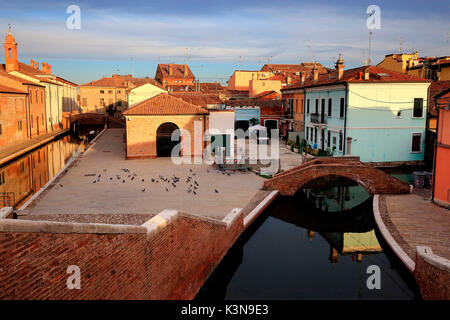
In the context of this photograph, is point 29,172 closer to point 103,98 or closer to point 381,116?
point 381,116

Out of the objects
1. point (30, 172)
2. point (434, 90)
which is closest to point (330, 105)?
point (434, 90)

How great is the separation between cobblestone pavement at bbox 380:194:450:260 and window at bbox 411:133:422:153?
1027 centimetres

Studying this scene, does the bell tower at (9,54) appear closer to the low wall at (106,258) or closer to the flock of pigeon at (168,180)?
the flock of pigeon at (168,180)

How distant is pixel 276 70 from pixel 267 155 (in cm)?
4495

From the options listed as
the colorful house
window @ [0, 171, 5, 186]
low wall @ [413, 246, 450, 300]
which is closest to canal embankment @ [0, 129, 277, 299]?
window @ [0, 171, 5, 186]

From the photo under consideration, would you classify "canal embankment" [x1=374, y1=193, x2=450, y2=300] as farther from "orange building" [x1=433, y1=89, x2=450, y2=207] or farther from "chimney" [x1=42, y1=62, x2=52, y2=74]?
"chimney" [x1=42, y1=62, x2=52, y2=74]

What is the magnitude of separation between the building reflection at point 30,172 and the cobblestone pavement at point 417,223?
14.7 meters

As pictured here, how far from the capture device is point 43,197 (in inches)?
643

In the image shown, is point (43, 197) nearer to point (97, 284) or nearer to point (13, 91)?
point (97, 284)

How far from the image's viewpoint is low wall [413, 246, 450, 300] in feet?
28.0

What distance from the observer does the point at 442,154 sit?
623 inches

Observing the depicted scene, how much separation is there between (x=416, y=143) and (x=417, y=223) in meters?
14.9

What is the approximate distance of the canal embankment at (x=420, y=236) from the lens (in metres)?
9.03

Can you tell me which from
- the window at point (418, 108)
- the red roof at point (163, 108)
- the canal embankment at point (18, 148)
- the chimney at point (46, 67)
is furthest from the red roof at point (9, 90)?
the chimney at point (46, 67)
